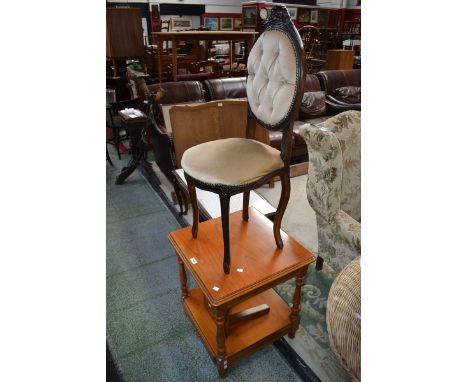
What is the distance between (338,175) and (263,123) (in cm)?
57

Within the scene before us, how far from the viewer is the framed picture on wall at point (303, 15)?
11538mm

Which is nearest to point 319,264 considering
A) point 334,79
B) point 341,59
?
point 334,79

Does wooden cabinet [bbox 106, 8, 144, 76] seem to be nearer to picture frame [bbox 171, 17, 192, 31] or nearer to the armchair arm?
the armchair arm

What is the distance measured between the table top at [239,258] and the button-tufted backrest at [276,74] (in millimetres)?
557

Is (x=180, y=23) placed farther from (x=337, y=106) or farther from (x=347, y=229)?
(x=347, y=229)

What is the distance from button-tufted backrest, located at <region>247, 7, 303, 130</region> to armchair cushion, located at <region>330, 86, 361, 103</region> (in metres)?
3.32

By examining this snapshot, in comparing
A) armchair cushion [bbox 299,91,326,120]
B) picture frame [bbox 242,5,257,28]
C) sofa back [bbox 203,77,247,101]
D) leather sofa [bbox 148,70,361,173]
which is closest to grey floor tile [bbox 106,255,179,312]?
leather sofa [bbox 148,70,361,173]

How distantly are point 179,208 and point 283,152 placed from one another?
183cm

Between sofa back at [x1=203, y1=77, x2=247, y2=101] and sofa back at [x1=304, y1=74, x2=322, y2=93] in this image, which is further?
sofa back at [x1=304, y1=74, x2=322, y2=93]

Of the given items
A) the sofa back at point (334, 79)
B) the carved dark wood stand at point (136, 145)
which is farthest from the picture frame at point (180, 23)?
the carved dark wood stand at point (136, 145)

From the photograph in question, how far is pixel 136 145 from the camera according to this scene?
3.42 metres

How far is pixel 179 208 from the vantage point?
2.94 m

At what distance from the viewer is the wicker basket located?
873mm
